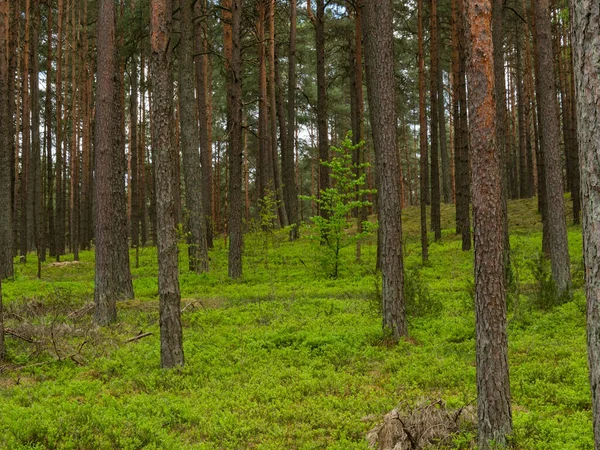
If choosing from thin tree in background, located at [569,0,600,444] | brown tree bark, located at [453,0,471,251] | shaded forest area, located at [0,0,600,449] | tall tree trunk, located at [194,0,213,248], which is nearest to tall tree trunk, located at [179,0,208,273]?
shaded forest area, located at [0,0,600,449]

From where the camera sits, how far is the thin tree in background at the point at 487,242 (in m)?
4.59

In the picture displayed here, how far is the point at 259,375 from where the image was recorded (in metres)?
7.21

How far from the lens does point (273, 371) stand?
7348 millimetres

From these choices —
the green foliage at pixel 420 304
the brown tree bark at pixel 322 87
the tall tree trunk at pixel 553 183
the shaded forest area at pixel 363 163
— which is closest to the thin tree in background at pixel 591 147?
the shaded forest area at pixel 363 163

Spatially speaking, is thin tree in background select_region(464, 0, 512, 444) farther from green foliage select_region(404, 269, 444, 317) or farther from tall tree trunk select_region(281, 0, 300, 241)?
tall tree trunk select_region(281, 0, 300, 241)

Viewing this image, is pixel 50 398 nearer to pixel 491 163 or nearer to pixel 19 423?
pixel 19 423

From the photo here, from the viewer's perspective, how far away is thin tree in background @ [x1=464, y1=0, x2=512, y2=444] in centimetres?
459

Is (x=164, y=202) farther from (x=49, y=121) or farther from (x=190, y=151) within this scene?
(x=49, y=121)

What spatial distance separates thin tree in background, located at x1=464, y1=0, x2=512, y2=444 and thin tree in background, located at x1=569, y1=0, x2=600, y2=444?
7.62 feet

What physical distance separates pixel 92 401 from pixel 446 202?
2734 cm

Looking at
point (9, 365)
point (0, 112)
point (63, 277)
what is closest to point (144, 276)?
point (63, 277)

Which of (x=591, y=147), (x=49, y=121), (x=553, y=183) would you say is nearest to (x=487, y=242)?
(x=591, y=147)

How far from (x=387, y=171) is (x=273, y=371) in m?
3.67

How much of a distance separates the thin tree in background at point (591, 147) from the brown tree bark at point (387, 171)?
595cm
